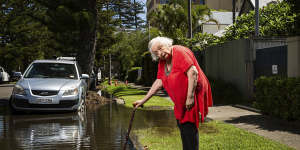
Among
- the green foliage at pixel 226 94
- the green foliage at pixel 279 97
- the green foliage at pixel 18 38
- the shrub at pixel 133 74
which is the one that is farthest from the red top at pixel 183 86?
the green foliage at pixel 18 38

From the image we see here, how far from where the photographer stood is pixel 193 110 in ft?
12.8

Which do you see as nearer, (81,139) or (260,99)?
(81,139)

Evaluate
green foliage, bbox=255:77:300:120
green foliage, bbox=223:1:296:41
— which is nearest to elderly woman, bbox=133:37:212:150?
green foliage, bbox=255:77:300:120

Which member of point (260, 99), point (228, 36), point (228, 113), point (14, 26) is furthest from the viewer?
point (14, 26)

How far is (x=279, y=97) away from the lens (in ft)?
27.3

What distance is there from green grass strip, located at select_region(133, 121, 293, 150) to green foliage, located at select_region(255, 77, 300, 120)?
1.44 m

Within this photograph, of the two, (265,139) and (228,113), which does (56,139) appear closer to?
(265,139)

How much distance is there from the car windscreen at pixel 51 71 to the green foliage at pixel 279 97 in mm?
5633

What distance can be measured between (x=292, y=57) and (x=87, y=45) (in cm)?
968

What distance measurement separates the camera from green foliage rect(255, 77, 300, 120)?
7684 millimetres

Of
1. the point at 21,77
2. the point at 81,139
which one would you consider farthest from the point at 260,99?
the point at 21,77

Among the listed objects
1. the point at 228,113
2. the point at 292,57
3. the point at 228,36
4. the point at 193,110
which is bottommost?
the point at 228,113

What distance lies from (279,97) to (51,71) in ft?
22.2

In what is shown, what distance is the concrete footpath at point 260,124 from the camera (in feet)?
21.7
